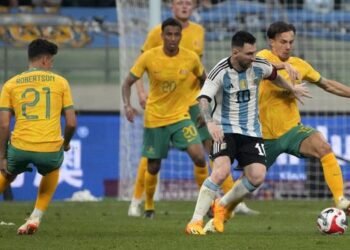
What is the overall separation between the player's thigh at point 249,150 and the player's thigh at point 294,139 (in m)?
0.96

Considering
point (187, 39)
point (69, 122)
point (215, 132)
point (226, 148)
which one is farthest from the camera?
point (187, 39)

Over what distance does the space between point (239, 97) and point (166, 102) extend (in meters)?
2.90

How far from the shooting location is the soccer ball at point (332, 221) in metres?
10.6

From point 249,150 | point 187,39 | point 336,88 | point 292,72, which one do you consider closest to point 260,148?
point 249,150

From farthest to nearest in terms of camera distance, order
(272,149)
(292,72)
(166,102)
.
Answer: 1. (166,102)
2. (272,149)
3. (292,72)

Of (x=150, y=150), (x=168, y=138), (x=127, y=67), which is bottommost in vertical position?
(x=150, y=150)

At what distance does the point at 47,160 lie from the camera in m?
10.6

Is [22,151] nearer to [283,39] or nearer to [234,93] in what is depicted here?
[234,93]

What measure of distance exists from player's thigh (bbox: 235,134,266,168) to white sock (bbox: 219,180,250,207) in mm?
205

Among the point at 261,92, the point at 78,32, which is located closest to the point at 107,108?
the point at 78,32

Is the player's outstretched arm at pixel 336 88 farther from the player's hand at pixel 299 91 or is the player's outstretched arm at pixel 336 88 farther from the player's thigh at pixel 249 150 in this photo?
the player's thigh at pixel 249 150

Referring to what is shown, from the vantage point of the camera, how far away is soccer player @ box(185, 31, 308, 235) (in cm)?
1058

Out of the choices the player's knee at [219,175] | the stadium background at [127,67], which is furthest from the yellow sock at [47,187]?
the stadium background at [127,67]

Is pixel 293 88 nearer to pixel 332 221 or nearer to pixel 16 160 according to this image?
pixel 332 221
